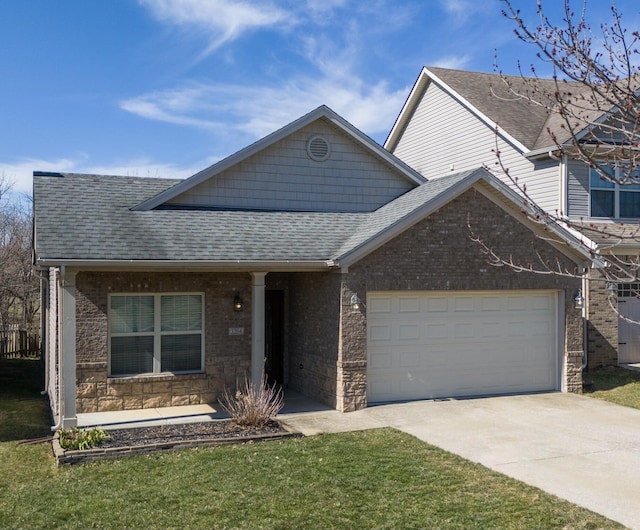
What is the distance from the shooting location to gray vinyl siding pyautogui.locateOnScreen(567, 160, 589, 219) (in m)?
18.3

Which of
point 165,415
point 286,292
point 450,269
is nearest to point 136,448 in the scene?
point 165,415

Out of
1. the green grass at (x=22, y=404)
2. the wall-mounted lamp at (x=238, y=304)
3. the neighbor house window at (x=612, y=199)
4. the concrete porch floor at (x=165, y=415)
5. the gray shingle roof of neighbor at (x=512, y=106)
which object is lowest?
the green grass at (x=22, y=404)

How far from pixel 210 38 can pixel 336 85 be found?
4077 millimetres

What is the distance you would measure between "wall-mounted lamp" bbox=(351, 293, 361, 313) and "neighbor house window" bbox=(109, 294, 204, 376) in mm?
3088

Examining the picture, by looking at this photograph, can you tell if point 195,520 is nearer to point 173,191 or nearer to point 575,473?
point 575,473

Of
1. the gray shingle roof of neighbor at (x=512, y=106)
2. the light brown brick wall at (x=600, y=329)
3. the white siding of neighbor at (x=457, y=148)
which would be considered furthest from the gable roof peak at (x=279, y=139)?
the light brown brick wall at (x=600, y=329)

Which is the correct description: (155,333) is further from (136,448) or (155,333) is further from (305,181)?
(305,181)

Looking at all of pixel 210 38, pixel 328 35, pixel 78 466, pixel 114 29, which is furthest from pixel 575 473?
pixel 114 29

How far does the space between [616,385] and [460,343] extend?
4429mm

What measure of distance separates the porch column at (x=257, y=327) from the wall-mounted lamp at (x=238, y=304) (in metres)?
0.71

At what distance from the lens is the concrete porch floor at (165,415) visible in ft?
39.0

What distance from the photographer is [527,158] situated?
19641 millimetres

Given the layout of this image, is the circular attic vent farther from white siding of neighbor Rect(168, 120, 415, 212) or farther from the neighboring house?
the neighboring house

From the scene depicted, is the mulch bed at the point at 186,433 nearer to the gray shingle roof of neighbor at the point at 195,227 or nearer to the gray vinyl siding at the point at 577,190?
the gray shingle roof of neighbor at the point at 195,227
